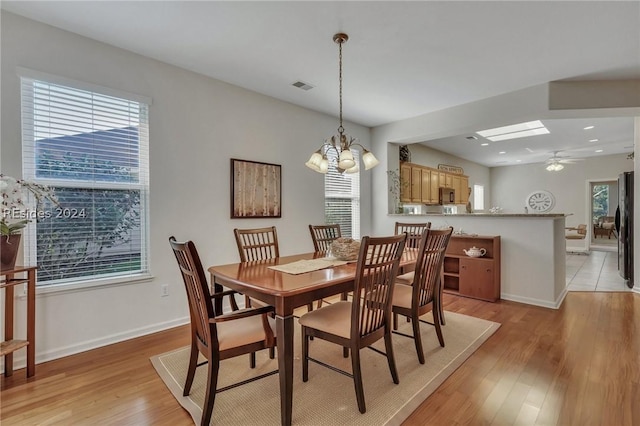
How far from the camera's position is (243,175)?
3762mm

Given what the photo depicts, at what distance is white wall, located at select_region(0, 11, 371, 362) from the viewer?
8.13 ft

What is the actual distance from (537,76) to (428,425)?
365 centimetres

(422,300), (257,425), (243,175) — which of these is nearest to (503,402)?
(422,300)

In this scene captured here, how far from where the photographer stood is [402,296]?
2631 millimetres

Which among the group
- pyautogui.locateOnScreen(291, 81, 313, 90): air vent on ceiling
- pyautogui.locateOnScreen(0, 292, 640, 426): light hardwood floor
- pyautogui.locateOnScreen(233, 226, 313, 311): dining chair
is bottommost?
pyautogui.locateOnScreen(0, 292, 640, 426): light hardwood floor

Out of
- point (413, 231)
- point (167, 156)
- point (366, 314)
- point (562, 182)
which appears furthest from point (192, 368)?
point (562, 182)

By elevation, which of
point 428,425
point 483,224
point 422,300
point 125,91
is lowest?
point 428,425

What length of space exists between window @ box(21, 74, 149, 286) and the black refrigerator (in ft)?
21.6

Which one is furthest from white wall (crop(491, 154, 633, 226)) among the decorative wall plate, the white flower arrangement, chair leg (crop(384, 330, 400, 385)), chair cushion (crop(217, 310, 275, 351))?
the white flower arrangement

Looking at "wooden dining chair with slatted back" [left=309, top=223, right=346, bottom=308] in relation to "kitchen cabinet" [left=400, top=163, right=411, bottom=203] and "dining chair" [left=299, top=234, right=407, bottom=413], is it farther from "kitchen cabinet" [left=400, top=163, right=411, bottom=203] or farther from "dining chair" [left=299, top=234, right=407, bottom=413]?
"kitchen cabinet" [left=400, top=163, right=411, bottom=203]

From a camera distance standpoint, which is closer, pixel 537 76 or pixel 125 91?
pixel 125 91

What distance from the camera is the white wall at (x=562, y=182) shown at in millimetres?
8414

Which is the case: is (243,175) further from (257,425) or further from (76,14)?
(257,425)

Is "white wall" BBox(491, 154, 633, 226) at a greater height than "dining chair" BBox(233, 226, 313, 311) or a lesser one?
greater
